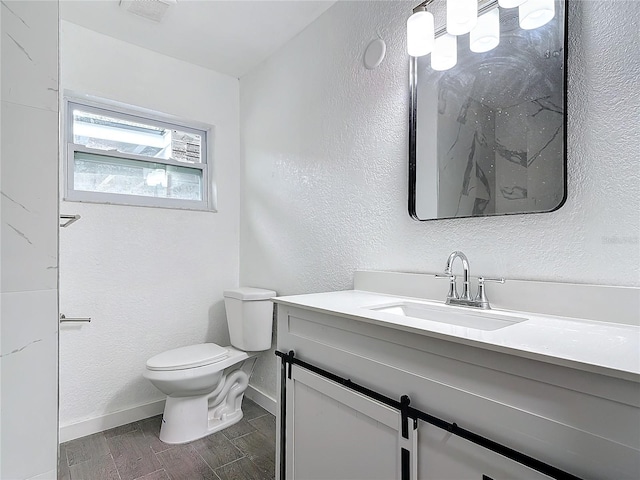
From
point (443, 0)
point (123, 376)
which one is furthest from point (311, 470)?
point (443, 0)

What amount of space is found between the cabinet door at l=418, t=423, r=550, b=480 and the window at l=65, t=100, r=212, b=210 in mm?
2094

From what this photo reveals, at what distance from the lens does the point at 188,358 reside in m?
1.93

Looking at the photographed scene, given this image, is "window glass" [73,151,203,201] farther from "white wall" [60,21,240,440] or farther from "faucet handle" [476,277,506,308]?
"faucet handle" [476,277,506,308]

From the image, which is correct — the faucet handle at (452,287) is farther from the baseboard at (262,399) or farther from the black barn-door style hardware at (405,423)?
the baseboard at (262,399)

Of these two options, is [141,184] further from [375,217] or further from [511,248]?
[511,248]

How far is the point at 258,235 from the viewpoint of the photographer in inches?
95.6

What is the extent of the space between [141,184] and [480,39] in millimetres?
2060

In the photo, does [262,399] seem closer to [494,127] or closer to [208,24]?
[494,127]

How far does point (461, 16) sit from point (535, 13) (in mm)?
234

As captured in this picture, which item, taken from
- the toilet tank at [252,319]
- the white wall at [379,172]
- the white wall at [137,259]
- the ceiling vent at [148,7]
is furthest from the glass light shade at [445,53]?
the white wall at [137,259]

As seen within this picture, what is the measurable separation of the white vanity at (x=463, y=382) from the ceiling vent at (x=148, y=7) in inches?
66.2

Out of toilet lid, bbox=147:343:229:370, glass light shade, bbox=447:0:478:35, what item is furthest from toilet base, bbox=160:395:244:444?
glass light shade, bbox=447:0:478:35

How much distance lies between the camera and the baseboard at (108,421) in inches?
77.0

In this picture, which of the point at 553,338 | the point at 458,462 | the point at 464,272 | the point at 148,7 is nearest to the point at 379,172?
the point at 464,272
